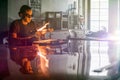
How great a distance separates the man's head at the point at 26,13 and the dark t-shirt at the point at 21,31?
0.02 metres

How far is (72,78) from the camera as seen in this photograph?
0.90 metres

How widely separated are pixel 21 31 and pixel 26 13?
0.08 m

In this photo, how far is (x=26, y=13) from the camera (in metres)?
0.91

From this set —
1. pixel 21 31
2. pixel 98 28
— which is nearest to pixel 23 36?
pixel 21 31

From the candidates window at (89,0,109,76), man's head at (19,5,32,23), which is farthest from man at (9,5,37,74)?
window at (89,0,109,76)

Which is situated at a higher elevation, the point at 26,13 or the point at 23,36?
the point at 26,13

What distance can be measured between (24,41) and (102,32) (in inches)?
13.8

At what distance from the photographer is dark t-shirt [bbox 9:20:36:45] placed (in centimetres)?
91

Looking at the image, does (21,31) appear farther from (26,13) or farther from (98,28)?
(98,28)

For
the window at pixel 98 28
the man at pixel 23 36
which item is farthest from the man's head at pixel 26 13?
the window at pixel 98 28

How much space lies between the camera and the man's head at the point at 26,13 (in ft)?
2.96

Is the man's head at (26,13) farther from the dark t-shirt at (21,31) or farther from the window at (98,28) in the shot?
the window at (98,28)

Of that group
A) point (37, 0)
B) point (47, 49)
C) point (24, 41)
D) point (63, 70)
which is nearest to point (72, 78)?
point (63, 70)

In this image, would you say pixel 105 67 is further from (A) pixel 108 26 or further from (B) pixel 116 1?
(B) pixel 116 1
